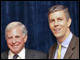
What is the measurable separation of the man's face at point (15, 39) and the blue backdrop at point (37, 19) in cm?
66

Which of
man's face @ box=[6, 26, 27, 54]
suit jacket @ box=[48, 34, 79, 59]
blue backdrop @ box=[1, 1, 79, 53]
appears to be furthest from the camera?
blue backdrop @ box=[1, 1, 79, 53]

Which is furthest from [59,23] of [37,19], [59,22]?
[37,19]

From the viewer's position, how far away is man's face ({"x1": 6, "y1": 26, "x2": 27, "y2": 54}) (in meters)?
1.90

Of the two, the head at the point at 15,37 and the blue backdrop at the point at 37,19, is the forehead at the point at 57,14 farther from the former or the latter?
the blue backdrop at the point at 37,19

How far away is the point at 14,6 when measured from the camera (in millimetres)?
2613

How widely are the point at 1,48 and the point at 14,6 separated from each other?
653 mm

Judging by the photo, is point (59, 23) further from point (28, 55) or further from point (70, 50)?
point (28, 55)

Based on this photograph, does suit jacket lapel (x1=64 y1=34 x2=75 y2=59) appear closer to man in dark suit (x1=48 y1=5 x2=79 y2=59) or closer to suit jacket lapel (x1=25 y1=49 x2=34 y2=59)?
man in dark suit (x1=48 y1=5 x2=79 y2=59)

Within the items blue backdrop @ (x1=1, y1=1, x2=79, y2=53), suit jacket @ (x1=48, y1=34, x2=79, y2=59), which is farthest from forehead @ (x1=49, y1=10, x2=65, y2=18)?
blue backdrop @ (x1=1, y1=1, x2=79, y2=53)

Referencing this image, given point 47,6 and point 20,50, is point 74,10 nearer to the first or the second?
point 47,6

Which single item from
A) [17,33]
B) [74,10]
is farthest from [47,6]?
[17,33]

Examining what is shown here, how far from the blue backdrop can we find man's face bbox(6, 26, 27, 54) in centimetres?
66

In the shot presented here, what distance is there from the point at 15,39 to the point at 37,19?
751 millimetres

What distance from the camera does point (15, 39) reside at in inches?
74.7
